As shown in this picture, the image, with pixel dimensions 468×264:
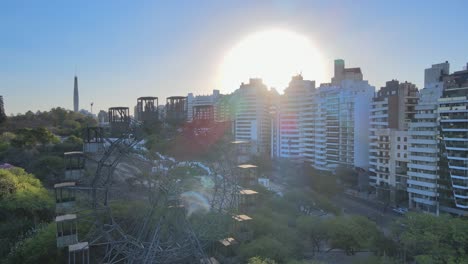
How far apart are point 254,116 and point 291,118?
7.94 m

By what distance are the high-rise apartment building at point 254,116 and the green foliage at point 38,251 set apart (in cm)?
4144

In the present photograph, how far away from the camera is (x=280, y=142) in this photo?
49.8 metres

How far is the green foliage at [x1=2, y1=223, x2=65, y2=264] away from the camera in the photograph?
13.2m

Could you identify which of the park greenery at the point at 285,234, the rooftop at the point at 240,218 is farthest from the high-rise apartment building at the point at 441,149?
the rooftop at the point at 240,218

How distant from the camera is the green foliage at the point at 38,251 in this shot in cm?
1319

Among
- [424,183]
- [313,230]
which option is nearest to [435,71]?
[424,183]

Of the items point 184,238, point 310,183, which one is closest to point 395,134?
point 310,183

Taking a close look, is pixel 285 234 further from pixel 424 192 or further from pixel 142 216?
pixel 424 192

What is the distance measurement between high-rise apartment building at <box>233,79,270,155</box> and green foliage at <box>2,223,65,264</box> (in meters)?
41.4

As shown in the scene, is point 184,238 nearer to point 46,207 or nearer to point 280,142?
point 46,207

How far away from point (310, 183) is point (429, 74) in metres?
15.2

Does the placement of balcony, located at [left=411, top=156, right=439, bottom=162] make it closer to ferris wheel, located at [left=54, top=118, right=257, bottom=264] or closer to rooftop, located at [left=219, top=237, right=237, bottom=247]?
ferris wheel, located at [left=54, top=118, right=257, bottom=264]

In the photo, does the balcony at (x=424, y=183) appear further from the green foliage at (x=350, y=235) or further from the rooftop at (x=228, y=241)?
the rooftop at (x=228, y=241)

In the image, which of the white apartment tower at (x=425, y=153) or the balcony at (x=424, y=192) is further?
the white apartment tower at (x=425, y=153)
